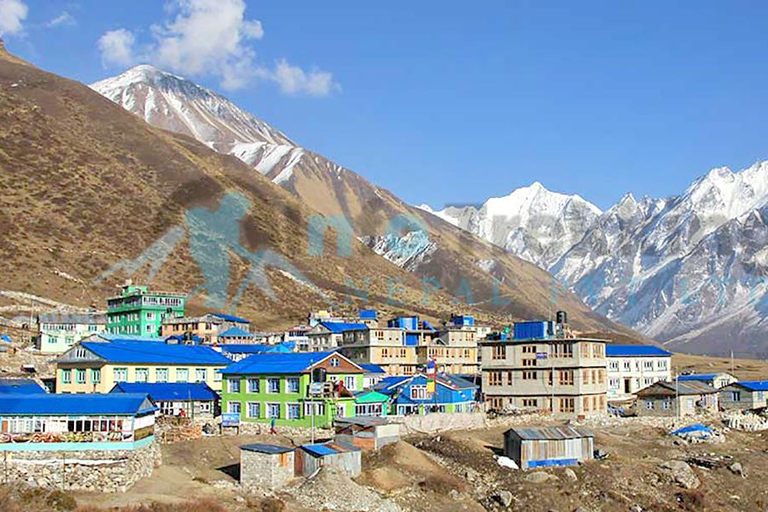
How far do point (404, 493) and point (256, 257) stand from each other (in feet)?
491

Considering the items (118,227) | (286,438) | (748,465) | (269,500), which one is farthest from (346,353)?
(118,227)

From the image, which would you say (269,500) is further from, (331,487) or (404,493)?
(404,493)

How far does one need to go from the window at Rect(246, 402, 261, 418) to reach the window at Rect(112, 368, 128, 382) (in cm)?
953

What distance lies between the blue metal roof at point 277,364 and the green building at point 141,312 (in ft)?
164

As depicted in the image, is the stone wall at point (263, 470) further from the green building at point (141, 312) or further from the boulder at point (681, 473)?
the green building at point (141, 312)

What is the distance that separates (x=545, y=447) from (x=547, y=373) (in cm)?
2205

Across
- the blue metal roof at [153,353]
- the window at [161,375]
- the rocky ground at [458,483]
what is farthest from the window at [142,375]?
the rocky ground at [458,483]

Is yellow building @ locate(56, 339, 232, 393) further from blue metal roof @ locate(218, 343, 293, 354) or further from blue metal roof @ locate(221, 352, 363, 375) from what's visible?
blue metal roof @ locate(218, 343, 293, 354)

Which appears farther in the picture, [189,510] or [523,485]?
[523,485]

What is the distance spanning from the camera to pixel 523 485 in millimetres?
51250

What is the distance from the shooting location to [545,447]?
181ft

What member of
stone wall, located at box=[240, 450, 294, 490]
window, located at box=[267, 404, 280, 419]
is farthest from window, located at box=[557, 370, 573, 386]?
stone wall, located at box=[240, 450, 294, 490]

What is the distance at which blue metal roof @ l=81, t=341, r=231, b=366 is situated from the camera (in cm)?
6831

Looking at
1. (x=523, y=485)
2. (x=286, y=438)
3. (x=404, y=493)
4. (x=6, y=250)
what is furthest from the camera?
(x=6, y=250)
